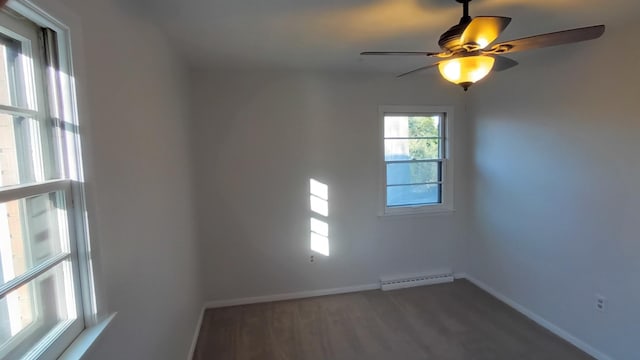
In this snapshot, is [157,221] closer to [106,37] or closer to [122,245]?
[122,245]

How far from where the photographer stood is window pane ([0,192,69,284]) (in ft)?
3.02

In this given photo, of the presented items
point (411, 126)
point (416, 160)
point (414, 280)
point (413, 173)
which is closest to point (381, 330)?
point (414, 280)

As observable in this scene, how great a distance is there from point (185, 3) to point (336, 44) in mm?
1195

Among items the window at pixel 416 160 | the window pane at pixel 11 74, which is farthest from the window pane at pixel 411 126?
the window pane at pixel 11 74

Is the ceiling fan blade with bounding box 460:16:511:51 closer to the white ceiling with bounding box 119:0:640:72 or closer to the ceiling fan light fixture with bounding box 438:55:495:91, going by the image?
the ceiling fan light fixture with bounding box 438:55:495:91

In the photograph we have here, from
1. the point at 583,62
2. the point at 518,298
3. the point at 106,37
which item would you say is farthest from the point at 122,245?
the point at 518,298

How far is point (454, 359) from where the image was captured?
272 cm

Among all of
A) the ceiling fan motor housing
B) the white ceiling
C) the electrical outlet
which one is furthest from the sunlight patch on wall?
the electrical outlet

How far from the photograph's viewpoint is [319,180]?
380 centimetres

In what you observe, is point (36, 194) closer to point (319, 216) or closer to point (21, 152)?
point (21, 152)

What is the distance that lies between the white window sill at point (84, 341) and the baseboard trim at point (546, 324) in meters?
3.44

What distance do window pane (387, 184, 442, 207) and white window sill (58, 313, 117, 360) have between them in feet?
10.8

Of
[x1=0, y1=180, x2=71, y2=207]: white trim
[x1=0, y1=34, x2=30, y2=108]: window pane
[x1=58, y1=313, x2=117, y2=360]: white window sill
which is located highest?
[x1=0, y1=34, x2=30, y2=108]: window pane

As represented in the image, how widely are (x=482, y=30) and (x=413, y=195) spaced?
2.77 m
